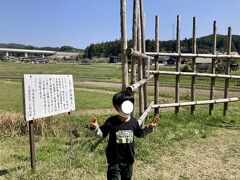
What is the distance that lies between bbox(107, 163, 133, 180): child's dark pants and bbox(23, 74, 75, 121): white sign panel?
5.17 ft

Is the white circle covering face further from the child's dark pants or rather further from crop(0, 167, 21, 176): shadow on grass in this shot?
crop(0, 167, 21, 176): shadow on grass

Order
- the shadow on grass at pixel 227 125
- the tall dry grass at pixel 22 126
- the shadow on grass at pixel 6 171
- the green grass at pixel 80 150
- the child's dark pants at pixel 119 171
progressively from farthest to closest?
the shadow on grass at pixel 227 125 < the tall dry grass at pixel 22 126 < the shadow on grass at pixel 6 171 < the green grass at pixel 80 150 < the child's dark pants at pixel 119 171

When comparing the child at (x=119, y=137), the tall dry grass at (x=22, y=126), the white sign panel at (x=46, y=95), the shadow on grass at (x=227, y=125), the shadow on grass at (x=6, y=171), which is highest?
the white sign panel at (x=46, y=95)

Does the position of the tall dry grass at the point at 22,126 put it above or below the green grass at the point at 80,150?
above

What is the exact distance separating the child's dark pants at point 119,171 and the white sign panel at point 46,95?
158 centimetres

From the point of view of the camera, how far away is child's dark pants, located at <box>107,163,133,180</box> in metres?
3.79

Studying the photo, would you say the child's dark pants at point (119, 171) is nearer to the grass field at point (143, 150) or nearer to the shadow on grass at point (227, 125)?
the grass field at point (143, 150)

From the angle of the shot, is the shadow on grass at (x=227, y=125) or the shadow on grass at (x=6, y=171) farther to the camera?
the shadow on grass at (x=227, y=125)

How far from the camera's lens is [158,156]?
596 centimetres

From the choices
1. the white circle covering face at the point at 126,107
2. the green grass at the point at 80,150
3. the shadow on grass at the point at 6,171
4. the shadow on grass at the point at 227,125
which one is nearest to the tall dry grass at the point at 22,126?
the green grass at the point at 80,150

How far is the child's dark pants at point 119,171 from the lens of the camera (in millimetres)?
3795

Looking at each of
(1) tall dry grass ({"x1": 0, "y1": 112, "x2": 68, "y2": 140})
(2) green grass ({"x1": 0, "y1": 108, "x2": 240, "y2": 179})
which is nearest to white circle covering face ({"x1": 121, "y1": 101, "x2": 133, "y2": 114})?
(2) green grass ({"x1": 0, "y1": 108, "x2": 240, "y2": 179})

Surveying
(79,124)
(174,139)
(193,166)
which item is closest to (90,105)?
(79,124)

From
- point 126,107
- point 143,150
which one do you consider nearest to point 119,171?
point 126,107
